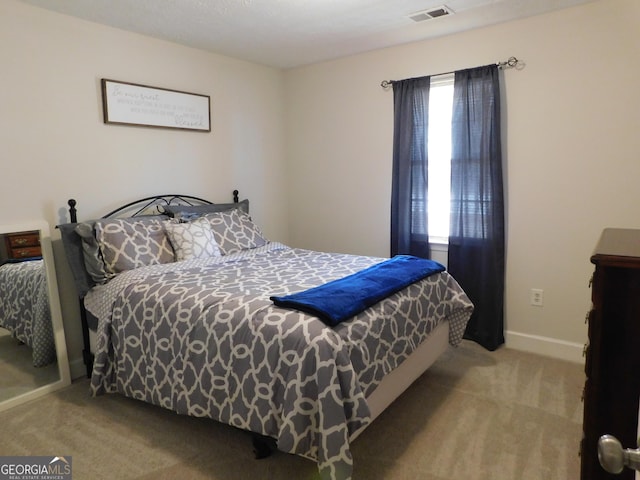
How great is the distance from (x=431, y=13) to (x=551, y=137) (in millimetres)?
1172

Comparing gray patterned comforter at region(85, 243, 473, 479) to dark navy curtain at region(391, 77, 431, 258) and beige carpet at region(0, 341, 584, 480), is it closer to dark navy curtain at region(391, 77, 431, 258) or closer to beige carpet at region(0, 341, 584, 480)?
beige carpet at region(0, 341, 584, 480)

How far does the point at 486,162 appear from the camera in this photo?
3092 millimetres

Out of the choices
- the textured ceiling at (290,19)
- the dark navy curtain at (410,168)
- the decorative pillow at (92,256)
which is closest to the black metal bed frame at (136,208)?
the decorative pillow at (92,256)

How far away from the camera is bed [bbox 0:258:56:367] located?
8.53ft

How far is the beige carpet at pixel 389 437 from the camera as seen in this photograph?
1.89 metres

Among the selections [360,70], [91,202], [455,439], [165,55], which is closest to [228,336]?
[455,439]

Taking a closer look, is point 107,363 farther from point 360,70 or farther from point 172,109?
point 360,70

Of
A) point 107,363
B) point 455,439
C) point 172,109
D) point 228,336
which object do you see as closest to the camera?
point 228,336

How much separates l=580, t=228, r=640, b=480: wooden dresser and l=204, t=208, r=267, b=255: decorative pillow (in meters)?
2.37

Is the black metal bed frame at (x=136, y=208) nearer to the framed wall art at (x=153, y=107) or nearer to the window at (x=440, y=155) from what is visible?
the framed wall art at (x=153, y=107)

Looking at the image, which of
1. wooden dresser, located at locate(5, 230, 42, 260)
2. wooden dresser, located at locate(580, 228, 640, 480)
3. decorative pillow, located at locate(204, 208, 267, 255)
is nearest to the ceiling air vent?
decorative pillow, located at locate(204, 208, 267, 255)

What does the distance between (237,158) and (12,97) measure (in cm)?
175

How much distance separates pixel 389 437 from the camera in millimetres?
2133

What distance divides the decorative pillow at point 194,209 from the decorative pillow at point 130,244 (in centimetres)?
31
